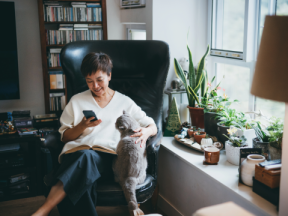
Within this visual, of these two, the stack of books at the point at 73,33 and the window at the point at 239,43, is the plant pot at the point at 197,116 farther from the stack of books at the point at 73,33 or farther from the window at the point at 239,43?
the stack of books at the point at 73,33

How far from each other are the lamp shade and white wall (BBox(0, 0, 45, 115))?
9.93 feet

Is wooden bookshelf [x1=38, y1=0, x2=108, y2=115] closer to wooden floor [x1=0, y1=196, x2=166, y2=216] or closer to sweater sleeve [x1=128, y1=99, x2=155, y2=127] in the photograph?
wooden floor [x1=0, y1=196, x2=166, y2=216]

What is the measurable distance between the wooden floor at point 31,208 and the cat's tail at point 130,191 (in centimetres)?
76

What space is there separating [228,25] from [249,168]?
1276 mm

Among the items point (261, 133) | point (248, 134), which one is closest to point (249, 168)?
point (261, 133)

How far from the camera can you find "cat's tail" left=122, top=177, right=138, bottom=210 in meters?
1.59

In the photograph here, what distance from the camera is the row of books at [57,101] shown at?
344 cm

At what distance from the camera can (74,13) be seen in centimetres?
338

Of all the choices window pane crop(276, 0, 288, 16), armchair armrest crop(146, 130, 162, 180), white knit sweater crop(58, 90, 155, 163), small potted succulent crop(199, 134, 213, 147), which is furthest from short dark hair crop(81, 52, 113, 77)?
window pane crop(276, 0, 288, 16)

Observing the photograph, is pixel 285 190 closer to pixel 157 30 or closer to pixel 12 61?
pixel 157 30

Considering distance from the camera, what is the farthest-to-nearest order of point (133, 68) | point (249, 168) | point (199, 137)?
1. point (133, 68)
2. point (199, 137)
3. point (249, 168)

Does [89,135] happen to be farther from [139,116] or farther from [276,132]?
[276,132]

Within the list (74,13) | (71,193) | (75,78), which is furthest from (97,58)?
(74,13)

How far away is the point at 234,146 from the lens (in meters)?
1.77
